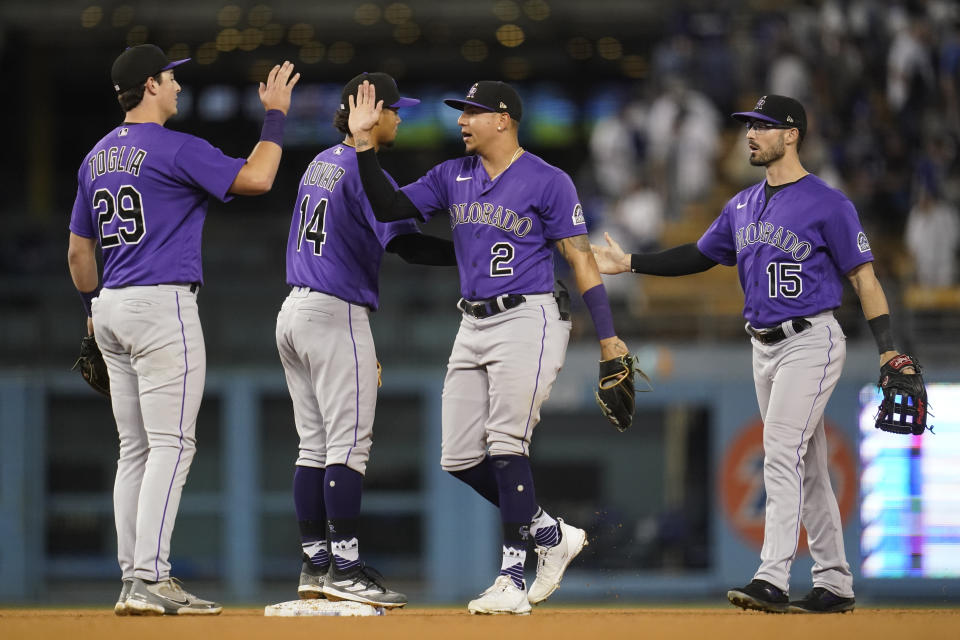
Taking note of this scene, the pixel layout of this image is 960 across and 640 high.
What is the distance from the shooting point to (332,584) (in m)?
5.49

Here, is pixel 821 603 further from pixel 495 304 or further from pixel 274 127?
pixel 274 127

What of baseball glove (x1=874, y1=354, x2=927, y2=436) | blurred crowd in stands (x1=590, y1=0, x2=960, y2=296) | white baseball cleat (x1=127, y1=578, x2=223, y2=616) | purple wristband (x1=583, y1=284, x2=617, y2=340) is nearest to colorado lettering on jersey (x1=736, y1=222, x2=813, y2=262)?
baseball glove (x1=874, y1=354, x2=927, y2=436)

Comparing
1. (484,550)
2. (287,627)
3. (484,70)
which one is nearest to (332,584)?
(287,627)

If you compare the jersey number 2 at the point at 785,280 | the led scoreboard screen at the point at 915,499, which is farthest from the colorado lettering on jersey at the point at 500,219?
the led scoreboard screen at the point at 915,499

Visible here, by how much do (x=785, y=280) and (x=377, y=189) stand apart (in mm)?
1817

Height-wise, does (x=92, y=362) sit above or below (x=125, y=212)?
below

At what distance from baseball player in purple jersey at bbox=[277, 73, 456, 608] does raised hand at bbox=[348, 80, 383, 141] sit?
3.7 inches

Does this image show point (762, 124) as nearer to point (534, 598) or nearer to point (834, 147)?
point (534, 598)

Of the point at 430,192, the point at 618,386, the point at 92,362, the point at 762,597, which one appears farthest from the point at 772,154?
the point at 92,362

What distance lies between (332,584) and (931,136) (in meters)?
9.86

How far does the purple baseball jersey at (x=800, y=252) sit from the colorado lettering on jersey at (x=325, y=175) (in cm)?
185

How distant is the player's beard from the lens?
19.5 ft

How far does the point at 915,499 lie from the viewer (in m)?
10.9

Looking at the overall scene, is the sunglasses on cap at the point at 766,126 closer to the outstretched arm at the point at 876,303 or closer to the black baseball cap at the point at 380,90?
the outstretched arm at the point at 876,303
